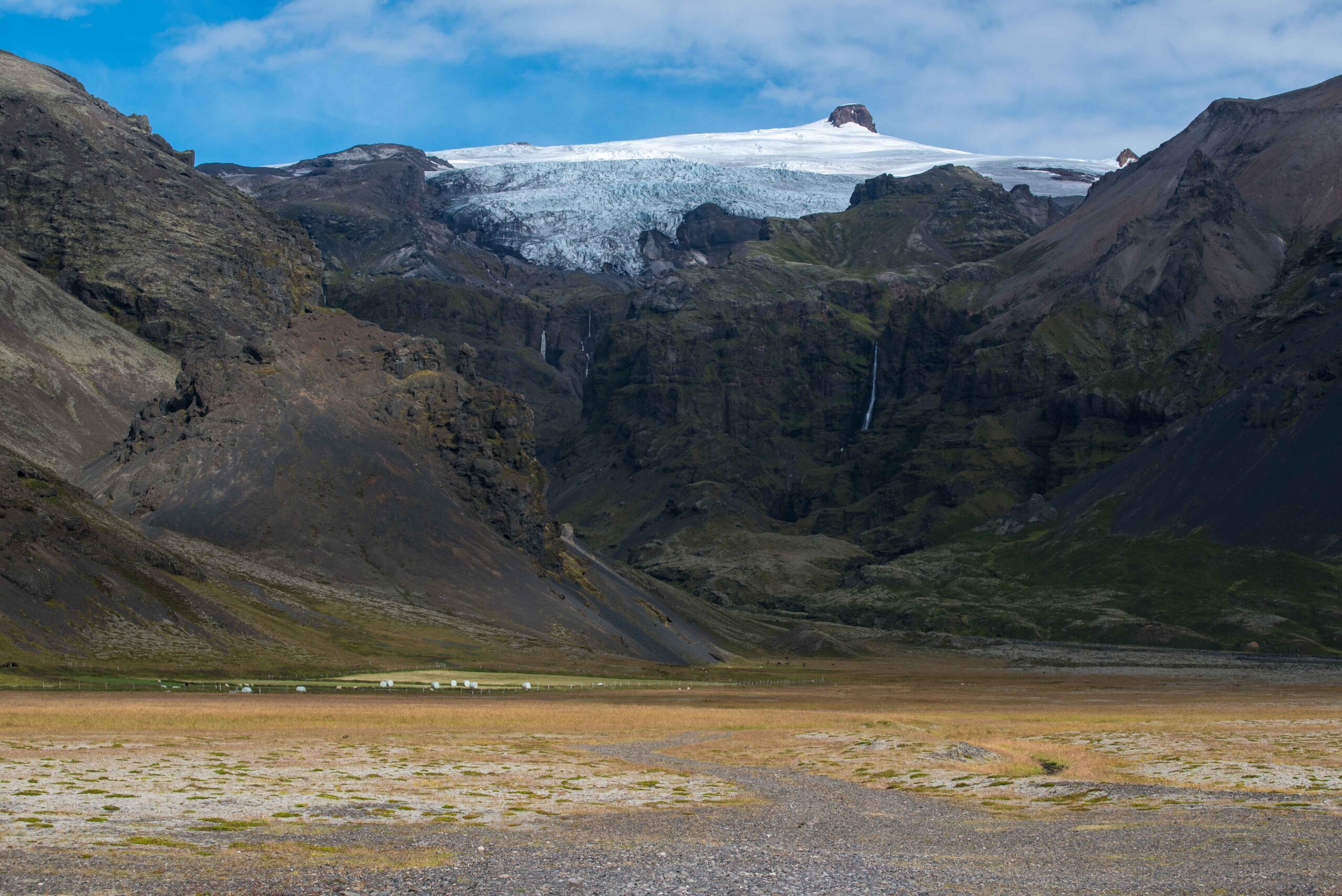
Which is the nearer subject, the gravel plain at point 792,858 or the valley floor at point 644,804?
the gravel plain at point 792,858

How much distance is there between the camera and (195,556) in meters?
184

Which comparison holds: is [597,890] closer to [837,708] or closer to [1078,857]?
[1078,857]

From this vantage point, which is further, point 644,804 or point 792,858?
point 644,804

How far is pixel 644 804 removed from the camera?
40844 millimetres

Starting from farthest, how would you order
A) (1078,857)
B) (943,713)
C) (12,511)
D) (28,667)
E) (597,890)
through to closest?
(12,511) < (28,667) < (943,713) < (1078,857) < (597,890)

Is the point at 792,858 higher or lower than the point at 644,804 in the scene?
higher

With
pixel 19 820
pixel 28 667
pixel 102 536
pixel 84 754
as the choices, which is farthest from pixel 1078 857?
pixel 102 536

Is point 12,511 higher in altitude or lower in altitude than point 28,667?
higher

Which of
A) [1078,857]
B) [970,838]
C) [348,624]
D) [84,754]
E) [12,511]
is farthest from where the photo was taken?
[348,624]

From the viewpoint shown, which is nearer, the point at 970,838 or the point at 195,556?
the point at 970,838

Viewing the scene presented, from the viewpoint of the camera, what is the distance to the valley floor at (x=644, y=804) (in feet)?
89.7

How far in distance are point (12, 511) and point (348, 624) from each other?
5112cm

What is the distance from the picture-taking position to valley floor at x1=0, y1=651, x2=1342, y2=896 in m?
27.3

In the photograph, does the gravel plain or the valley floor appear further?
the valley floor
